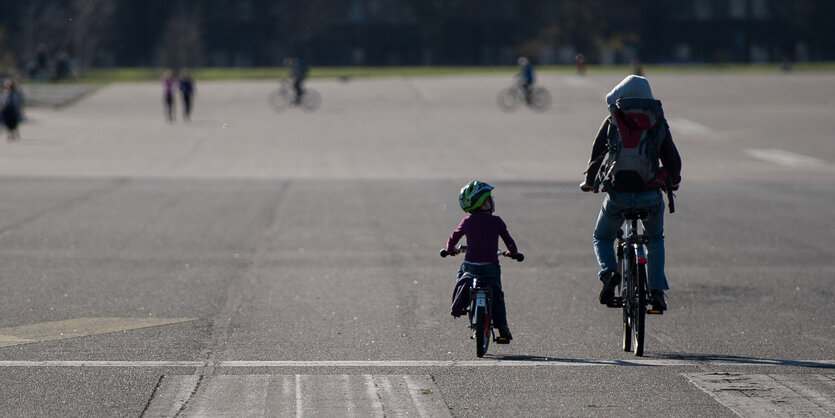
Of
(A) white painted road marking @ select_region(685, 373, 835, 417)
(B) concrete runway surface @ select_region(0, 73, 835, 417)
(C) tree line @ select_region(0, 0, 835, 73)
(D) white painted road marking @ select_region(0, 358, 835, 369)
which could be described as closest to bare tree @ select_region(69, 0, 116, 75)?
(C) tree line @ select_region(0, 0, 835, 73)

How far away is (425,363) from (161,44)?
9330cm

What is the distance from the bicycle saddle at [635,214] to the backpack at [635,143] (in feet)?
0.49

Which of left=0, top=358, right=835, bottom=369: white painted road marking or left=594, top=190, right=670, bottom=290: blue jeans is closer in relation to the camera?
left=0, top=358, right=835, bottom=369: white painted road marking

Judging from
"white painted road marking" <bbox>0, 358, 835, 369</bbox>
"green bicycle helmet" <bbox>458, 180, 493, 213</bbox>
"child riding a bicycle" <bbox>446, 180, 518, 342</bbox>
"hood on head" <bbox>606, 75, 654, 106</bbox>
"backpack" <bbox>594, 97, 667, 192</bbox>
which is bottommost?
"white painted road marking" <bbox>0, 358, 835, 369</bbox>

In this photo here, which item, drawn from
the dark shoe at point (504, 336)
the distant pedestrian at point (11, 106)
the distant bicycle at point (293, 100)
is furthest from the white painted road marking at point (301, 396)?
the distant bicycle at point (293, 100)

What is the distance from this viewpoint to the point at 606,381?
7.04 m

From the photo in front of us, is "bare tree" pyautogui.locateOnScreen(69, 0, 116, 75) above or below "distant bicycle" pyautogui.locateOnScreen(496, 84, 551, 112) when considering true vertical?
above

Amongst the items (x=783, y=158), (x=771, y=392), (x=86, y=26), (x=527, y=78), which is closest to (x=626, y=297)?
(x=771, y=392)

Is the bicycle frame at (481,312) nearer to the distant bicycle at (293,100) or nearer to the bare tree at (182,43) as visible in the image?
the distant bicycle at (293,100)

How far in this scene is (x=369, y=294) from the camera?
1057 centimetres

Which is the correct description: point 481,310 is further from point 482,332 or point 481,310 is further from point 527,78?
point 527,78

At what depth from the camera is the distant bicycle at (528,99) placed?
48844 millimetres

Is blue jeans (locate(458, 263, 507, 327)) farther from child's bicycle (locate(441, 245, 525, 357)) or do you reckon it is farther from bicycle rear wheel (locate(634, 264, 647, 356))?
bicycle rear wheel (locate(634, 264, 647, 356))

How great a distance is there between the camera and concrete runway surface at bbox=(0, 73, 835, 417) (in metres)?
6.70
